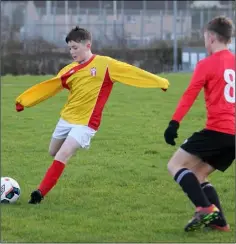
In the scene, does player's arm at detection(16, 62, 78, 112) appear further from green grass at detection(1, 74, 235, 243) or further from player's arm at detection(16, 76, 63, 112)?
green grass at detection(1, 74, 235, 243)

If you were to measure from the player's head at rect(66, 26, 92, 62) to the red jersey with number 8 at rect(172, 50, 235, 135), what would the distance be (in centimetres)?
188

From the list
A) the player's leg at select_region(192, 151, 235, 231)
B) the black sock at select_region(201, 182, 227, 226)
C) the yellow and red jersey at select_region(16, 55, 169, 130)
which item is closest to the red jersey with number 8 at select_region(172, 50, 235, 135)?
the player's leg at select_region(192, 151, 235, 231)

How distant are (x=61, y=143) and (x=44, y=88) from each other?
64 cm

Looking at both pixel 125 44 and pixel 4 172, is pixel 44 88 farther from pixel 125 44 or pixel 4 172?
pixel 125 44

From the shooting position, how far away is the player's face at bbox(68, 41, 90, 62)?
774 cm

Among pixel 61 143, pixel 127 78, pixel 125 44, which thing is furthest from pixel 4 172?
pixel 125 44

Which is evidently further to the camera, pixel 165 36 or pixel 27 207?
pixel 165 36

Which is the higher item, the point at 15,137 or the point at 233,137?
the point at 233,137

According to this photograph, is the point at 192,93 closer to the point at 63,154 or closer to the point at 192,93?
the point at 192,93

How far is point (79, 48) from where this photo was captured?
777 centimetres

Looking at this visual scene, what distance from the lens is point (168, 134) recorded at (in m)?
6.05

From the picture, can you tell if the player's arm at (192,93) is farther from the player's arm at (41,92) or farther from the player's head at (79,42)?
the player's arm at (41,92)

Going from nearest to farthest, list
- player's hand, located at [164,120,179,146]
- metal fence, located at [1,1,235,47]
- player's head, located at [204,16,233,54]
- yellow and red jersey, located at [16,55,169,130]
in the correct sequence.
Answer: player's hand, located at [164,120,179,146] < player's head, located at [204,16,233,54] < yellow and red jersey, located at [16,55,169,130] < metal fence, located at [1,1,235,47]

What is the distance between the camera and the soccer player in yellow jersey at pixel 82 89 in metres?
7.72
